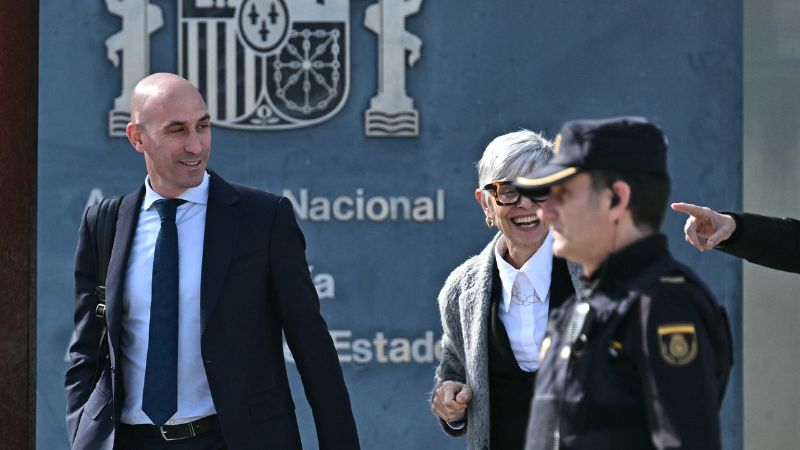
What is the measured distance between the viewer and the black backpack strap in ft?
12.9

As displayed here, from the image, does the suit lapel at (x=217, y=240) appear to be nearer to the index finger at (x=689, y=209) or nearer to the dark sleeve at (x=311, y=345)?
the dark sleeve at (x=311, y=345)

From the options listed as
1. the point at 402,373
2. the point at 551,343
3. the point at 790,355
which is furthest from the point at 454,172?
the point at 551,343

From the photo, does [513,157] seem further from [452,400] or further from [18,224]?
[18,224]

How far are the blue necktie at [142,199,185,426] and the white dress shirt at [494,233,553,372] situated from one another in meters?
0.94

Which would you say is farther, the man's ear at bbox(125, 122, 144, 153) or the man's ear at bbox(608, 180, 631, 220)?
the man's ear at bbox(125, 122, 144, 153)

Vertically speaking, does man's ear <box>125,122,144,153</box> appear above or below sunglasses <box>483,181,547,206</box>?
above

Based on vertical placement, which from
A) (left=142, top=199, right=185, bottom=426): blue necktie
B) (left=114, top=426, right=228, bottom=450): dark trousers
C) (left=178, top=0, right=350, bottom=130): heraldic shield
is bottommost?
(left=114, top=426, right=228, bottom=450): dark trousers

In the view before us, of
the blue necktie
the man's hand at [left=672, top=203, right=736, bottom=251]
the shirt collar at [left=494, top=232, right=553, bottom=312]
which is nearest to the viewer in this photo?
the man's hand at [left=672, top=203, right=736, bottom=251]

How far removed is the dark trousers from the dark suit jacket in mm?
62

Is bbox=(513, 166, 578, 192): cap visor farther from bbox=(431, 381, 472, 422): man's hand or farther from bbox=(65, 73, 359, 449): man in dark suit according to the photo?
bbox=(65, 73, 359, 449): man in dark suit

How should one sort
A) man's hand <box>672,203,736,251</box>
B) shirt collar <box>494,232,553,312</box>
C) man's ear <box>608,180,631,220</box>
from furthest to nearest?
shirt collar <box>494,232,553,312</box>
man's hand <box>672,203,736,251</box>
man's ear <box>608,180,631,220</box>

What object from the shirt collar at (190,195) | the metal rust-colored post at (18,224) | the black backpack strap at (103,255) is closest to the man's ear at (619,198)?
the shirt collar at (190,195)

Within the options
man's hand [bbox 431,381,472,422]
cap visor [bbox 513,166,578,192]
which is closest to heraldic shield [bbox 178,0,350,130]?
man's hand [bbox 431,381,472,422]

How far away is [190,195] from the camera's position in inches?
157
